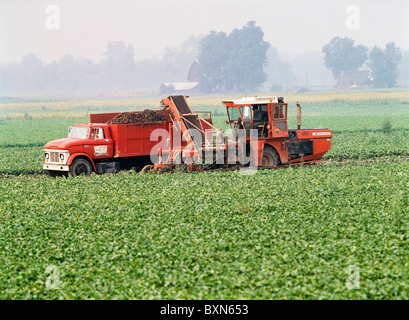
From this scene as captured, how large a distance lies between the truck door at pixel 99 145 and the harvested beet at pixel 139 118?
2.71 feet

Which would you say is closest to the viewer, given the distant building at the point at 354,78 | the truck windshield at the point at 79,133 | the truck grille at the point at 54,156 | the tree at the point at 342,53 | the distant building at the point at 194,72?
the truck grille at the point at 54,156

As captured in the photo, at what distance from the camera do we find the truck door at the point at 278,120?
2433 centimetres

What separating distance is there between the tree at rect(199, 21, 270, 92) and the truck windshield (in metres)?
99.5

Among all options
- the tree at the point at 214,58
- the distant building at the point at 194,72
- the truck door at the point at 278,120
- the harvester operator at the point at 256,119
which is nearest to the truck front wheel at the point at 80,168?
the harvester operator at the point at 256,119

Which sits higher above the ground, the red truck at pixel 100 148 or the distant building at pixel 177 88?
the distant building at pixel 177 88

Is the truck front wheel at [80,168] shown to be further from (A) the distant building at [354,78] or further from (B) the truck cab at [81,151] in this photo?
(A) the distant building at [354,78]

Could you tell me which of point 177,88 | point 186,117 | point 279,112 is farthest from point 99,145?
point 177,88

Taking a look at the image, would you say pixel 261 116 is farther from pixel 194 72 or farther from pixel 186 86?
pixel 194 72

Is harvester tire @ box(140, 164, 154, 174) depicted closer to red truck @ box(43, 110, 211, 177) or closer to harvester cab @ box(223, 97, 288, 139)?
red truck @ box(43, 110, 211, 177)

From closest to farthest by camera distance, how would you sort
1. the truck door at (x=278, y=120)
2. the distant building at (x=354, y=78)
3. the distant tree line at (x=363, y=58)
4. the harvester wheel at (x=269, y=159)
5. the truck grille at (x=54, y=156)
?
the truck grille at (x=54, y=156) → the truck door at (x=278, y=120) → the harvester wheel at (x=269, y=159) → the distant tree line at (x=363, y=58) → the distant building at (x=354, y=78)

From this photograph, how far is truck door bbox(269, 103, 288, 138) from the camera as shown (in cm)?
2433

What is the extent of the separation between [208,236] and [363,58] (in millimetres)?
131652

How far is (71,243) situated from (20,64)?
516 ft
